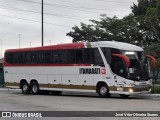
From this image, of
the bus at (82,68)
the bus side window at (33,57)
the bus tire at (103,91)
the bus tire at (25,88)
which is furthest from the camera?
the bus tire at (25,88)

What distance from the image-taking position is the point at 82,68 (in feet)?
92.6

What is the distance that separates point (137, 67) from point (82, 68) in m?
3.95

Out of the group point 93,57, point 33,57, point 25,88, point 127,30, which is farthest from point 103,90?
point 127,30

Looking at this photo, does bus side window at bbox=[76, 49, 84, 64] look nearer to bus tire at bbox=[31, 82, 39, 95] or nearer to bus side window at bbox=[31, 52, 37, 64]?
bus side window at bbox=[31, 52, 37, 64]

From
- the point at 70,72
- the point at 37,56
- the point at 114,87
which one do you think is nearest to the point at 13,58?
the point at 37,56

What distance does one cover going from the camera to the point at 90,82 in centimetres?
2781

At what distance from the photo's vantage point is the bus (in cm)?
2603

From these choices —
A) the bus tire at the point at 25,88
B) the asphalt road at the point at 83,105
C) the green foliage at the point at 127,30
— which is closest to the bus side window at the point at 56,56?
the bus tire at the point at 25,88

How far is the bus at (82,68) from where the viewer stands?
85.4 ft

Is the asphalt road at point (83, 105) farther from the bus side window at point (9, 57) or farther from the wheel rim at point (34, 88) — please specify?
the bus side window at point (9, 57)

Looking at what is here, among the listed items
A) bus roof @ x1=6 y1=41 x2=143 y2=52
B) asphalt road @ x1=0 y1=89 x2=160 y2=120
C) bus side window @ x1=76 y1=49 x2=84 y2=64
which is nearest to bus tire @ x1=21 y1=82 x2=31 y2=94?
bus roof @ x1=6 y1=41 x2=143 y2=52

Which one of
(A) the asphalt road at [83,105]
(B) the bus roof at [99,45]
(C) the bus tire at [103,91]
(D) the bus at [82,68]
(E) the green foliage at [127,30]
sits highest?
(E) the green foliage at [127,30]

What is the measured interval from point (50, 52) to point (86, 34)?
126 ft

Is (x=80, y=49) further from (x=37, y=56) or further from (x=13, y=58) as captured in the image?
(x=13, y=58)
